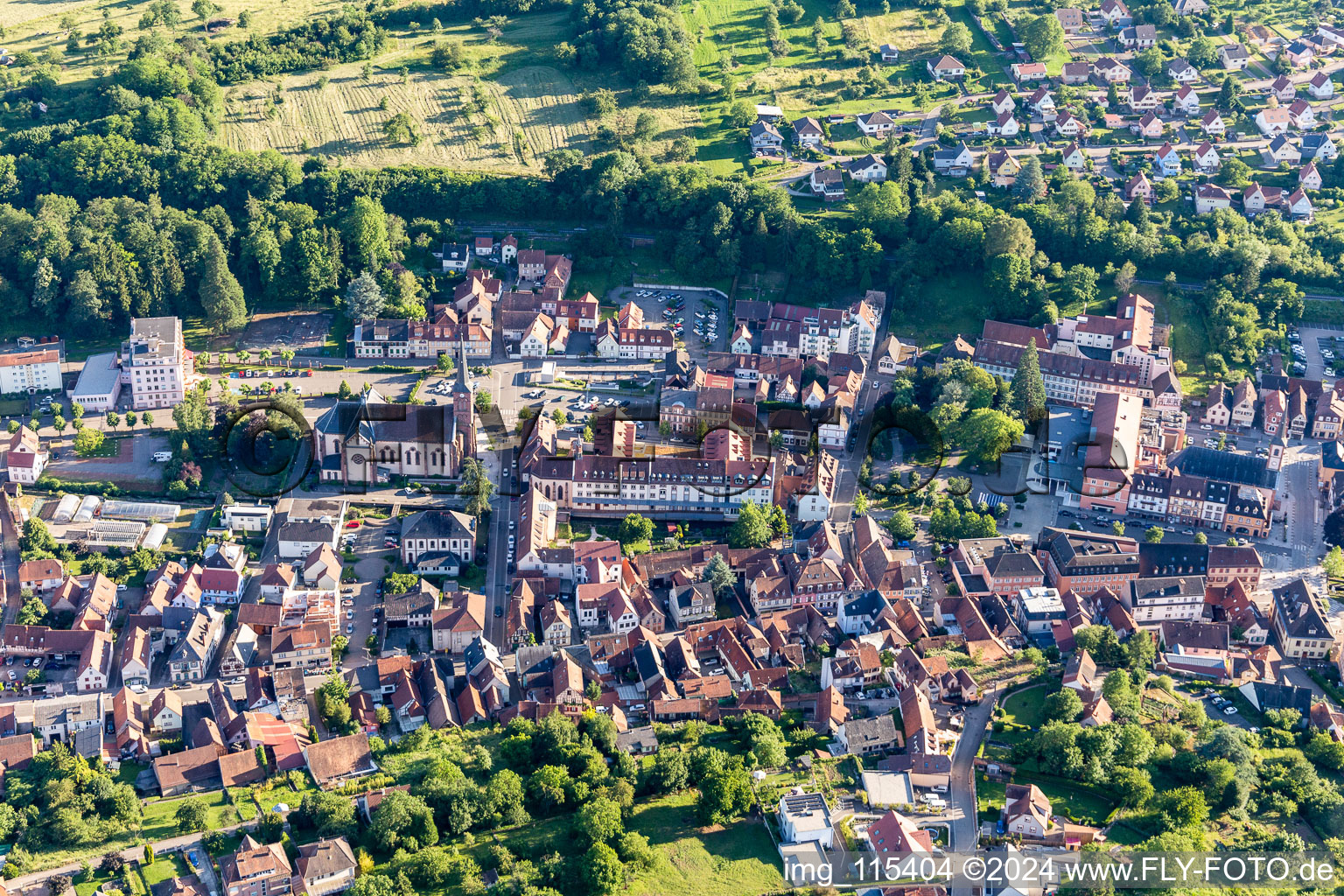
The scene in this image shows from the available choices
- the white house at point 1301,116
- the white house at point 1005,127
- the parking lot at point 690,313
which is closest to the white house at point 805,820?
the parking lot at point 690,313

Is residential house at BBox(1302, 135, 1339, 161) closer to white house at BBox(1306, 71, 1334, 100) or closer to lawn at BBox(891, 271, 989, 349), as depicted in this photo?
white house at BBox(1306, 71, 1334, 100)

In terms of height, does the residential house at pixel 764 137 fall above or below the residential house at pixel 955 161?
above

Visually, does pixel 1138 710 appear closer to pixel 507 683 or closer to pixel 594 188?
pixel 507 683

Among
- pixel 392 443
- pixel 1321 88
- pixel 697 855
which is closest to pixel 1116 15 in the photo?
pixel 1321 88

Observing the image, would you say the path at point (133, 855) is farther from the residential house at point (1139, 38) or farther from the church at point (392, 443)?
the residential house at point (1139, 38)

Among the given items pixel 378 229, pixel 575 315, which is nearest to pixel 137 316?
pixel 378 229

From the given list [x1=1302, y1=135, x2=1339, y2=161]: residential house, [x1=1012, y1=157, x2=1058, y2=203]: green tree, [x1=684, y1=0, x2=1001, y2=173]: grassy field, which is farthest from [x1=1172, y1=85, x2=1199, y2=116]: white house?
[x1=1012, y1=157, x2=1058, y2=203]: green tree
